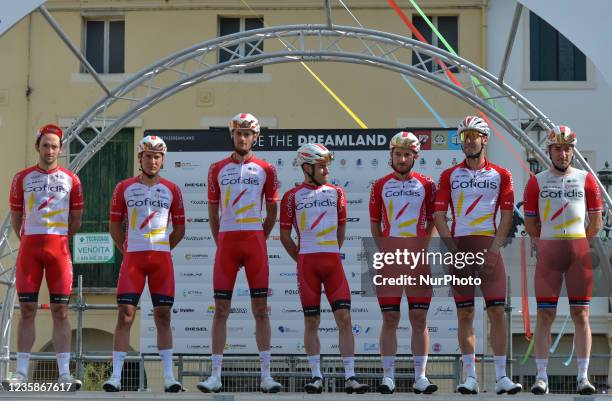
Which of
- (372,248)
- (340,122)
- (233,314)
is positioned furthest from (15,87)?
(372,248)

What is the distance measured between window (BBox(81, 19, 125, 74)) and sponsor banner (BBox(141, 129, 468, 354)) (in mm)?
8835

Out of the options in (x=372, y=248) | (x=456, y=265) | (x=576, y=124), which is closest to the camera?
(x=456, y=265)

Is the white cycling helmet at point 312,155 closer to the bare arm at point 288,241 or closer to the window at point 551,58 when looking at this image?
the bare arm at point 288,241

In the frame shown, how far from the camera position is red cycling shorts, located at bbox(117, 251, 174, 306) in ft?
32.6

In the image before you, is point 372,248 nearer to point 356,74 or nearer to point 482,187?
point 482,187

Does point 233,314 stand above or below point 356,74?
below

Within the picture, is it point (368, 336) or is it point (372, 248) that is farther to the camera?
point (368, 336)

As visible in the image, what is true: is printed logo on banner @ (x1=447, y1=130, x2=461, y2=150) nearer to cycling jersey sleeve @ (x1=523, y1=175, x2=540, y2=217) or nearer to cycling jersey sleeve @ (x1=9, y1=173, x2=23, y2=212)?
cycling jersey sleeve @ (x1=523, y1=175, x2=540, y2=217)

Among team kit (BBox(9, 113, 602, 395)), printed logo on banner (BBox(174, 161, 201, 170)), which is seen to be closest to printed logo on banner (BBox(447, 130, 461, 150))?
printed logo on banner (BBox(174, 161, 201, 170))

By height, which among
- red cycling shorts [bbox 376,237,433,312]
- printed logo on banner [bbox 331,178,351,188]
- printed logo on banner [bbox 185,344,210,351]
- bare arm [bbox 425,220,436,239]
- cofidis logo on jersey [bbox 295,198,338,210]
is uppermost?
printed logo on banner [bbox 331,178,351,188]

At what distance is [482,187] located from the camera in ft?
32.5

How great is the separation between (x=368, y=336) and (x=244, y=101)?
912cm

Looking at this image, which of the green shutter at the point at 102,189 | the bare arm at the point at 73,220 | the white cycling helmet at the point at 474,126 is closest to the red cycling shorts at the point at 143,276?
the bare arm at the point at 73,220

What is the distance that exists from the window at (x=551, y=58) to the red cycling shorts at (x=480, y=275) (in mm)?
13150
